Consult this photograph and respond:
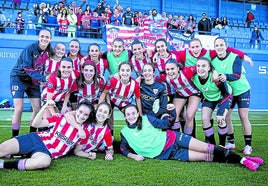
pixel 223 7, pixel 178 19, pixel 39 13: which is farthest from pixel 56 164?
pixel 223 7

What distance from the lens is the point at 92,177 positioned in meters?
4.01

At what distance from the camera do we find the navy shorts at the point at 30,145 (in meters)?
4.49

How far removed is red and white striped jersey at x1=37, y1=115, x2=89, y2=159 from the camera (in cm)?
467

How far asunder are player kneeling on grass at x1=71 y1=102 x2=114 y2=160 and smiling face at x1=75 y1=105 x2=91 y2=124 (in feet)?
0.55

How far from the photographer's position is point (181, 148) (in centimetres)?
505

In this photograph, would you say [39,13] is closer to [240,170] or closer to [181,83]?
[181,83]

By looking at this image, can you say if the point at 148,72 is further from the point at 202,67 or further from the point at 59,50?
the point at 59,50

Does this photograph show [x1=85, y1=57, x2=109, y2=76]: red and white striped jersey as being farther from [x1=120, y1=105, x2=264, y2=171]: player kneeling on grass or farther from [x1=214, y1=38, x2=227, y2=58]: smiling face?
[x1=214, y1=38, x2=227, y2=58]: smiling face

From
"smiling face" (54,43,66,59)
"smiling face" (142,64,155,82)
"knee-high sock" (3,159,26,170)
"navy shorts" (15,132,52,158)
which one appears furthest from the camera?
"smiling face" (54,43,66,59)

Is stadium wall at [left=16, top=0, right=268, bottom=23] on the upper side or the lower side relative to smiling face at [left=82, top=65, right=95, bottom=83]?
upper

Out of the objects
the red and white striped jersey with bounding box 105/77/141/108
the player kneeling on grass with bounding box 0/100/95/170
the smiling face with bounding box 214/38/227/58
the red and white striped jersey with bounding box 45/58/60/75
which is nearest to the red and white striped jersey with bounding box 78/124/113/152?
the player kneeling on grass with bounding box 0/100/95/170

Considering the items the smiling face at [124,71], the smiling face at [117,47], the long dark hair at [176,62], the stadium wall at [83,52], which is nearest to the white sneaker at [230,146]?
the long dark hair at [176,62]

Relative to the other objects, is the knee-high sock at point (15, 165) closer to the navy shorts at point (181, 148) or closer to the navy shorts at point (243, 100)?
the navy shorts at point (181, 148)

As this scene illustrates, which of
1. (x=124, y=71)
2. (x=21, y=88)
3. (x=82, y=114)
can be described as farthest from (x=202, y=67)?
(x=21, y=88)
